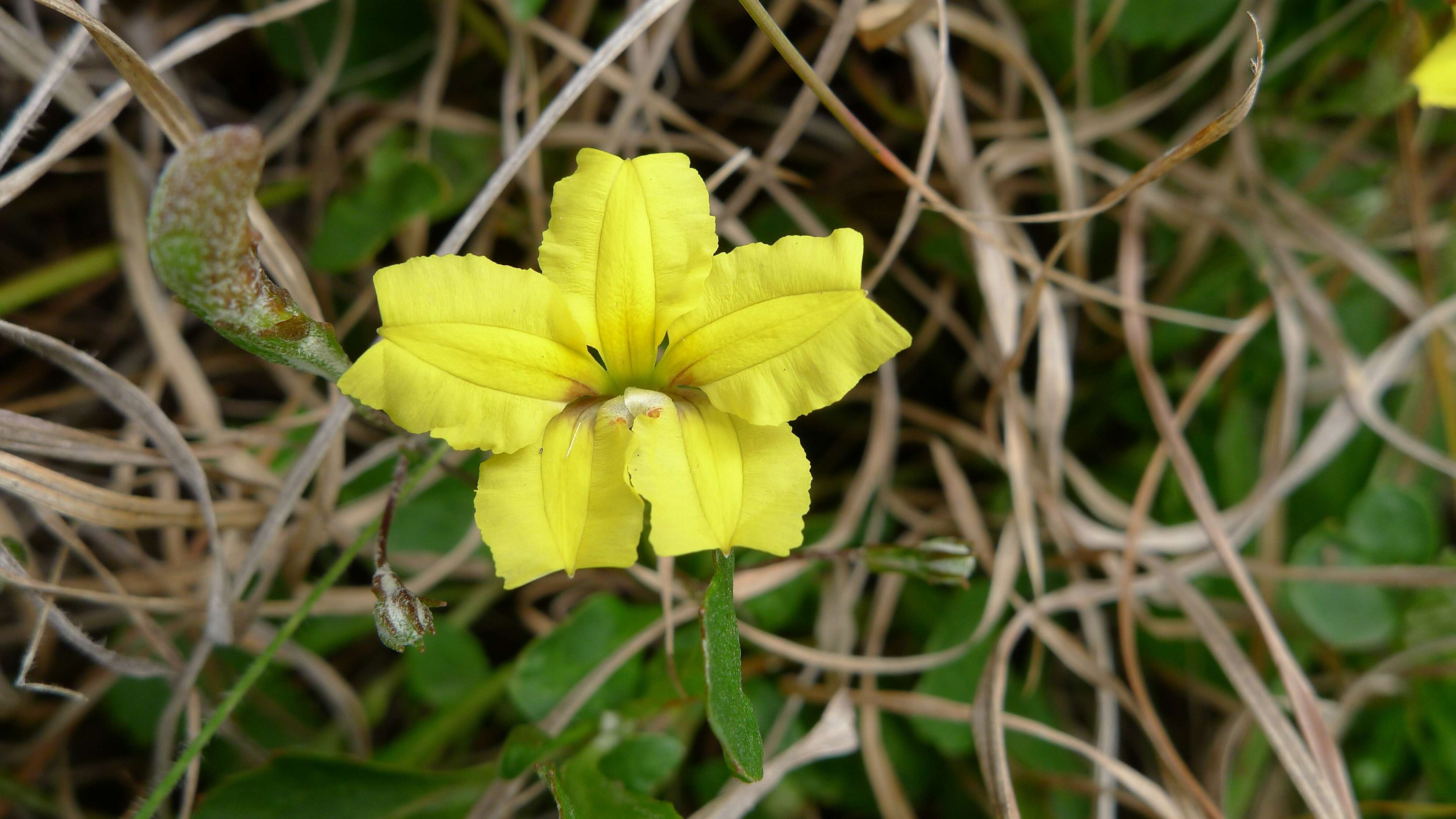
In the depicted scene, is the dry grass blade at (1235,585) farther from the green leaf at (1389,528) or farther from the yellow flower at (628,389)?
the yellow flower at (628,389)

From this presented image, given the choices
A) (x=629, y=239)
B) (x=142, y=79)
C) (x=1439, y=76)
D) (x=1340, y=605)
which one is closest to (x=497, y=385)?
(x=629, y=239)

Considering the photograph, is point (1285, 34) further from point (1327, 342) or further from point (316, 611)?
point (316, 611)

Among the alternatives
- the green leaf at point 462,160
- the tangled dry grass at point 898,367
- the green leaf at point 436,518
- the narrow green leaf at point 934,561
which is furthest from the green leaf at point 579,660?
the green leaf at point 462,160

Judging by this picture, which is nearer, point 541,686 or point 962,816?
point 541,686

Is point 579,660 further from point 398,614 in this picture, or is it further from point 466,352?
point 466,352

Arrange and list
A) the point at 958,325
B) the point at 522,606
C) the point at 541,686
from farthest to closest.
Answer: the point at 958,325 < the point at 522,606 < the point at 541,686

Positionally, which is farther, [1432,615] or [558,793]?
[1432,615]

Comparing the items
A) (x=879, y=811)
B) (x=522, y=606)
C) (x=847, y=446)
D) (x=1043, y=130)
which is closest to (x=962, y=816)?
(x=879, y=811)
